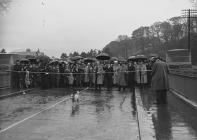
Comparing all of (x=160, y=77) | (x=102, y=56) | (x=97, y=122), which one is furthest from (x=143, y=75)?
(x=97, y=122)

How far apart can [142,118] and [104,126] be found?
54.6 inches

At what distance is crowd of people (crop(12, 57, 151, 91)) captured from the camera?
2508 centimetres

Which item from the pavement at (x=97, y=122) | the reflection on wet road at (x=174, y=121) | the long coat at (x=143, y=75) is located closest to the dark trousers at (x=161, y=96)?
the reflection on wet road at (x=174, y=121)

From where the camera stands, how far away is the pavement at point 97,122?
29.0 feet

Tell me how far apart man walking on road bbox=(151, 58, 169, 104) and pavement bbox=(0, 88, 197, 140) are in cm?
54

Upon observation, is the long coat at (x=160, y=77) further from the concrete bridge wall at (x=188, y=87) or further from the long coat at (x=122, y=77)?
the long coat at (x=122, y=77)

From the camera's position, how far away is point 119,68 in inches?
981

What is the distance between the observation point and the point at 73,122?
36.0 ft

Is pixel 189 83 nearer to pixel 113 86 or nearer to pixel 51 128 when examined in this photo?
pixel 51 128

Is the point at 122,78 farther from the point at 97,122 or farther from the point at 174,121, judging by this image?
the point at 174,121

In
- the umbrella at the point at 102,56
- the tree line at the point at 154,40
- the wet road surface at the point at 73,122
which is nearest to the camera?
the wet road surface at the point at 73,122

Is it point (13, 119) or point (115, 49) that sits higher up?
point (115, 49)

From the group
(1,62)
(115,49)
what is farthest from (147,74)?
(115,49)

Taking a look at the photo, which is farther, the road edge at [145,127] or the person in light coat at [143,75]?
the person in light coat at [143,75]
